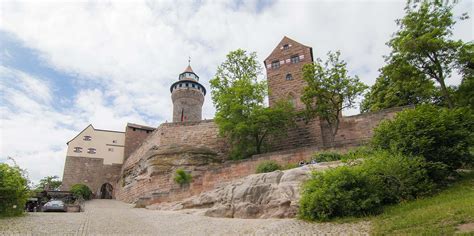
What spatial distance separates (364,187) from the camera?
8.50 m

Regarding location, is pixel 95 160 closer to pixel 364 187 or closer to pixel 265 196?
pixel 265 196

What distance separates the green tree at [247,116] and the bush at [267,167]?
4671 mm

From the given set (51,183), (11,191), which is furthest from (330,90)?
(51,183)

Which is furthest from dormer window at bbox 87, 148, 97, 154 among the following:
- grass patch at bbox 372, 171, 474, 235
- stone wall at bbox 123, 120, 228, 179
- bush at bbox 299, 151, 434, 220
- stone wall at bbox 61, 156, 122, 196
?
grass patch at bbox 372, 171, 474, 235

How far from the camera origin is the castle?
56.2 ft

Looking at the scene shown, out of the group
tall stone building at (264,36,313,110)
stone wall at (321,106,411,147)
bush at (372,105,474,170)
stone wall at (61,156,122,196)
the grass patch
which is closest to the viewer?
the grass patch

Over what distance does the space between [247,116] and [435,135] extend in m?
12.7

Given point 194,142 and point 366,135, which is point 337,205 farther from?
point 194,142

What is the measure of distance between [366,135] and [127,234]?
15539mm

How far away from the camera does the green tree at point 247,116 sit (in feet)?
66.1

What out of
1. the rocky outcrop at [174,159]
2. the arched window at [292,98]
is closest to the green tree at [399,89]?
the arched window at [292,98]

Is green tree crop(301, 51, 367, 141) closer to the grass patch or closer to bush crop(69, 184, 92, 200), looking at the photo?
the grass patch

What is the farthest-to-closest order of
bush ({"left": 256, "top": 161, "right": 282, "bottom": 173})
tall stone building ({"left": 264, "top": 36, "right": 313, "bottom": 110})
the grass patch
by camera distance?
tall stone building ({"left": 264, "top": 36, "right": 313, "bottom": 110})
bush ({"left": 256, "top": 161, "right": 282, "bottom": 173})
the grass patch

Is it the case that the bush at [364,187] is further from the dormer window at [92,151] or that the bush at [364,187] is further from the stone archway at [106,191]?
the dormer window at [92,151]
